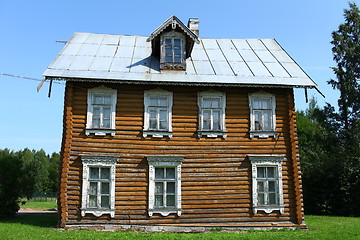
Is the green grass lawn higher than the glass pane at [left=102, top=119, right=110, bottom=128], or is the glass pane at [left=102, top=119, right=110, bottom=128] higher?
the glass pane at [left=102, top=119, right=110, bottom=128]

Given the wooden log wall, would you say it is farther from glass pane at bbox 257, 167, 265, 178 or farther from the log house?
glass pane at bbox 257, 167, 265, 178

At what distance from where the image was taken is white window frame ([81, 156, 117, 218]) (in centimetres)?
1256

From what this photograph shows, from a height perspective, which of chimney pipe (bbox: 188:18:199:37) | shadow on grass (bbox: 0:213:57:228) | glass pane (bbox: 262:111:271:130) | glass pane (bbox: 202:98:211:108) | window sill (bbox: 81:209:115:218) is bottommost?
shadow on grass (bbox: 0:213:57:228)

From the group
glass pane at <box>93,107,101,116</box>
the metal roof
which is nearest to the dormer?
the metal roof

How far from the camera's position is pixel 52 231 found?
11828 millimetres

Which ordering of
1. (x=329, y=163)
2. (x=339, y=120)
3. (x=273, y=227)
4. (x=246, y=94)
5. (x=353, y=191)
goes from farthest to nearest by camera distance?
(x=339, y=120) < (x=329, y=163) < (x=353, y=191) < (x=246, y=94) < (x=273, y=227)

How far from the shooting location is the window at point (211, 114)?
535 inches

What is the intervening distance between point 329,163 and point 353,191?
7.81 ft

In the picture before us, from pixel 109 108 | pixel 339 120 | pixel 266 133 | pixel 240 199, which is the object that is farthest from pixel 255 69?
pixel 339 120

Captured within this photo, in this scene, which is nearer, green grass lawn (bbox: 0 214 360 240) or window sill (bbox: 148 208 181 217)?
green grass lawn (bbox: 0 214 360 240)

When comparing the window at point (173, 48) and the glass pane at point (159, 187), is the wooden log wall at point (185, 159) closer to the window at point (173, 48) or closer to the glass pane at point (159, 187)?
the glass pane at point (159, 187)

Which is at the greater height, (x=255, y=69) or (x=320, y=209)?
(x=255, y=69)

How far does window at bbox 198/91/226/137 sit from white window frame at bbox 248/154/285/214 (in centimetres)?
175

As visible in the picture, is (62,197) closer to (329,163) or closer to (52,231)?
(52,231)
